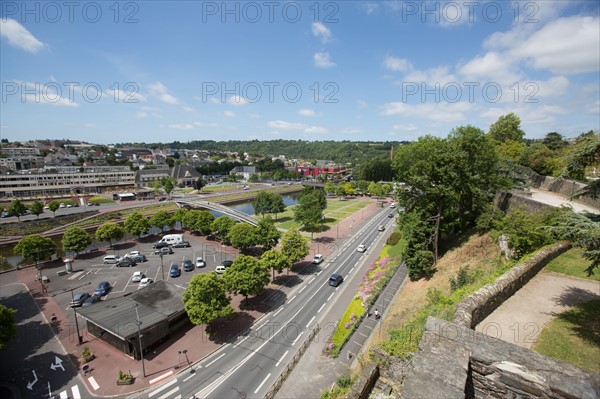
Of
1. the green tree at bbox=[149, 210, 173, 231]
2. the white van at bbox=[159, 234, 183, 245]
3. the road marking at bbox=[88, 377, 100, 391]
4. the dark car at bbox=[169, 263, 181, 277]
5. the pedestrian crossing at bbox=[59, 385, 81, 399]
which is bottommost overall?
the pedestrian crossing at bbox=[59, 385, 81, 399]

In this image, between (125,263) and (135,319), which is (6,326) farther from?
(125,263)

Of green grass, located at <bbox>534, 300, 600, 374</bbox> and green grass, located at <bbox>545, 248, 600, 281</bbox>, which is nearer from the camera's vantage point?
green grass, located at <bbox>534, 300, 600, 374</bbox>

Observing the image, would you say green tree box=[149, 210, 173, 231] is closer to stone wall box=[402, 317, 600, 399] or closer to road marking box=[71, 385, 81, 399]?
road marking box=[71, 385, 81, 399]

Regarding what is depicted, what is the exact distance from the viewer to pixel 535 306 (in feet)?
49.1

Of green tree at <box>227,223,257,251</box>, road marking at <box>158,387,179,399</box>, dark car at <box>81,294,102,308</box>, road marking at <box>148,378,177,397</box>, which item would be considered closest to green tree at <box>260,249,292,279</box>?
green tree at <box>227,223,257,251</box>

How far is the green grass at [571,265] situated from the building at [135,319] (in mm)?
32524

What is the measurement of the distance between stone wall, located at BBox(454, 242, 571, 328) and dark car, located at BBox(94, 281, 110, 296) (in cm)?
4110

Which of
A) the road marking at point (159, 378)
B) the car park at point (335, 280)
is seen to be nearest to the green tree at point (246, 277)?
the road marking at point (159, 378)

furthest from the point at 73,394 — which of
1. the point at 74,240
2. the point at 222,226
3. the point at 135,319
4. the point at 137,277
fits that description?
the point at 222,226

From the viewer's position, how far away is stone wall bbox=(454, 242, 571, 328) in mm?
13214

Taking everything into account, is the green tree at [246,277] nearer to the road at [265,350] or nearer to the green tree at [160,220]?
the road at [265,350]

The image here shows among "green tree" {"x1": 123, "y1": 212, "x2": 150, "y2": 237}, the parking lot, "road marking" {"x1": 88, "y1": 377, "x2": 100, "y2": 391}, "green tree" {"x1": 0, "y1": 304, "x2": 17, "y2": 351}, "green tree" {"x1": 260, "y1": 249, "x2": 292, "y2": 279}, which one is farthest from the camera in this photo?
"green tree" {"x1": 123, "y1": 212, "x2": 150, "y2": 237}

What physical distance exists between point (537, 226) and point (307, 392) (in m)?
22.4

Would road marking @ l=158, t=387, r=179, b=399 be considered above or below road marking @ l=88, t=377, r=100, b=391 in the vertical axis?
below
